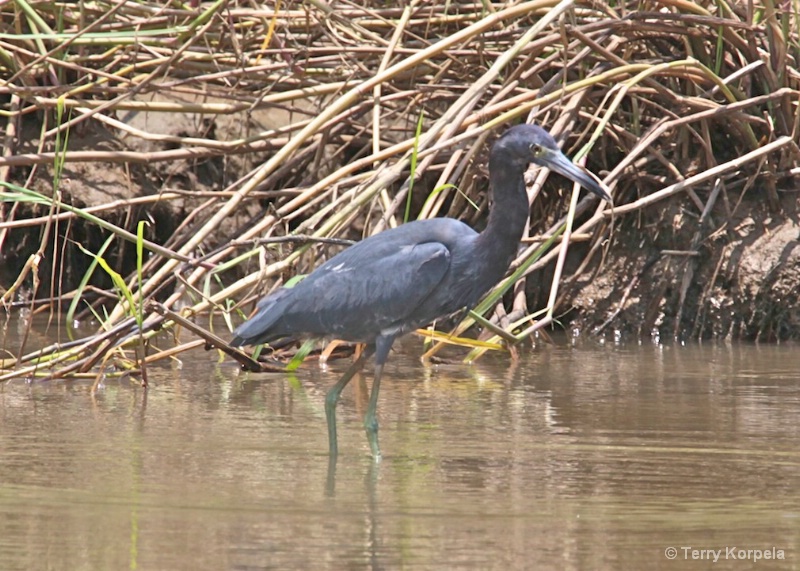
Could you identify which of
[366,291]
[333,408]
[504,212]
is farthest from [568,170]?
[333,408]

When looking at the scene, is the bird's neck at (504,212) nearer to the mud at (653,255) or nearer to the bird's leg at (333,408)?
the bird's leg at (333,408)

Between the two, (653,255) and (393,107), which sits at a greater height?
(393,107)

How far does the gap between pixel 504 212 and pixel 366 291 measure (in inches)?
23.9

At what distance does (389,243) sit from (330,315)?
38cm

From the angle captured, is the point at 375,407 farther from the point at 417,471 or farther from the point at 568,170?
the point at 568,170

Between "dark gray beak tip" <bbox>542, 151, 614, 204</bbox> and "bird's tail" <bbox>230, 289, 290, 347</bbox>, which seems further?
"bird's tail" <bbox>230, 289, 290, 347</bbox>

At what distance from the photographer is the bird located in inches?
197

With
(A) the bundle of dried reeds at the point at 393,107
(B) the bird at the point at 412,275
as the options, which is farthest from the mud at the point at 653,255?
(B) the bird at the point at 412,275

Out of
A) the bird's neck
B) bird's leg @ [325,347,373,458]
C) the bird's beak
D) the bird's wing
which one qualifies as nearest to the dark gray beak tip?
the bird's beak

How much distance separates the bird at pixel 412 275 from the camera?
16.4 ft

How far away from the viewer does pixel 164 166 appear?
27.6 ft

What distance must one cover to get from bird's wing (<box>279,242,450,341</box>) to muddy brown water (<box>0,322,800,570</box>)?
38 centimetres

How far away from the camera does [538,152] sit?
497 cm

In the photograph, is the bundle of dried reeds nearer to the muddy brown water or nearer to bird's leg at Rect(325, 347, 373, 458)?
the muddy brown water
